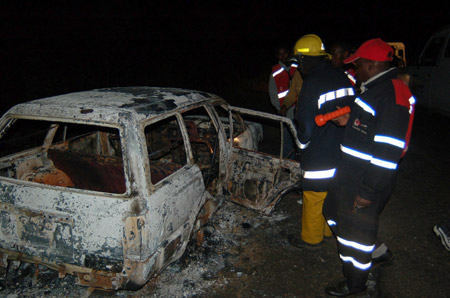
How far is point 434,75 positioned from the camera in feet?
27.0

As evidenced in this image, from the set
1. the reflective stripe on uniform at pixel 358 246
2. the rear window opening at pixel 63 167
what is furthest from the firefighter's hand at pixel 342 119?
the rear window opening at pixel 63 167

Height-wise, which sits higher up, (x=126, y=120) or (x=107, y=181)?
(x=126, y=120)

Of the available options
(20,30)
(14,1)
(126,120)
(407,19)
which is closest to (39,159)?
(126,120)

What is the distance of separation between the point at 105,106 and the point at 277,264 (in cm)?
250

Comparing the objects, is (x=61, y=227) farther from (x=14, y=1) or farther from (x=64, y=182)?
(x=14, y=1)

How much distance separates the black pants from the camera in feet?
9.70

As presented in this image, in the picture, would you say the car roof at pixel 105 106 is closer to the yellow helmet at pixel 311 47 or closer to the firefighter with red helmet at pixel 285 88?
the yellow helmet at pixel 311 47

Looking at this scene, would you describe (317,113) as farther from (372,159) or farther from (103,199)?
(103,199)

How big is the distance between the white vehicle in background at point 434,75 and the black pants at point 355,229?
6.37 metres

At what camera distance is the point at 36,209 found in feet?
9.04

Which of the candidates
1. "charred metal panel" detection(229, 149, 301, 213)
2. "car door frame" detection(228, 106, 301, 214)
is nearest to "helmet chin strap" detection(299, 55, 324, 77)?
"car door frame" detection(228, 106, 301, 214)

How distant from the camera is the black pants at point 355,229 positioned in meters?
2.96

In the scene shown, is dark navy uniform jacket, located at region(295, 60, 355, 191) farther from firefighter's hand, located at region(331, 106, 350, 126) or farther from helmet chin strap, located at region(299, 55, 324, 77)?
firefighter's hand, located at region(331, 106, 350, 126)

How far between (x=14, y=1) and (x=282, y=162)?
1446 cm
